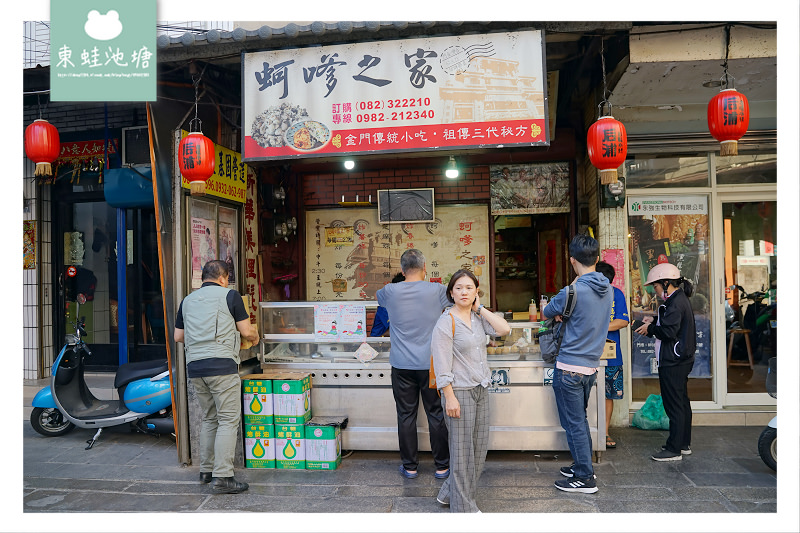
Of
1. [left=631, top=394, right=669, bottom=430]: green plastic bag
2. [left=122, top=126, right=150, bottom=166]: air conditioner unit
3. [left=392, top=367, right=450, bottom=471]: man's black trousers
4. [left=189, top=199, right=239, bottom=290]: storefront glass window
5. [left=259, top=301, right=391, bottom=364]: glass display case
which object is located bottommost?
[left=631, top=394, right=669, bottom=430]: green plastic bag

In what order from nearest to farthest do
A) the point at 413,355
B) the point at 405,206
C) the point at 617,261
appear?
the point at 413,355 → the point at 617,261 → the point at 405,206

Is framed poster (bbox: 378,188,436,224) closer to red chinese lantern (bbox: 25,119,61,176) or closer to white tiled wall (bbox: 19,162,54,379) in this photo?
red chinese lantern (bbox: 25,119,61,176)

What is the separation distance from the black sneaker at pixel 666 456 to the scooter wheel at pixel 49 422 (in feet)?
Answer: 20.7

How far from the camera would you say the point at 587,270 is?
14.5 ft

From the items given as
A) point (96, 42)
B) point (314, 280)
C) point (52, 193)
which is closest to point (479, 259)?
point (314, 280)

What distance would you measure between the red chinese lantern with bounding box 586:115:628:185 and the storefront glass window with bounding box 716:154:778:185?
2.60 m

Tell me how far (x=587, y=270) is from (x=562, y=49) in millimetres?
2446

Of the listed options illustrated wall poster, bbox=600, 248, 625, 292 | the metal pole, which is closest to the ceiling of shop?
illustrated wall poster, bbox=600, 248, 625, 292

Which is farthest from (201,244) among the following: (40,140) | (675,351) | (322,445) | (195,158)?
(675,351)

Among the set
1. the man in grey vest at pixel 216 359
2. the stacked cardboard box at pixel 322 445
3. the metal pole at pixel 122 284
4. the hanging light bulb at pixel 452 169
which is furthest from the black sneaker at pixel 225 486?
the hanging light bulb at pixel 452 169

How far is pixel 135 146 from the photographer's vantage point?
719 cm

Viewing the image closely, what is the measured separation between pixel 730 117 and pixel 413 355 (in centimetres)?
329

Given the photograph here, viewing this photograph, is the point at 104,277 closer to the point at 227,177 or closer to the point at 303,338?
the point at 227,177

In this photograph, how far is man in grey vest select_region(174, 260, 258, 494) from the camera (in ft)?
14.5
